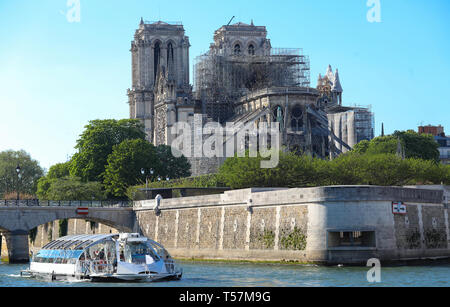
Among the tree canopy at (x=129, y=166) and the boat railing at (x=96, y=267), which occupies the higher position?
the tree canopy at (x=129, y=166)

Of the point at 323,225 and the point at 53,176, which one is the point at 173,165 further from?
the point at 323,225

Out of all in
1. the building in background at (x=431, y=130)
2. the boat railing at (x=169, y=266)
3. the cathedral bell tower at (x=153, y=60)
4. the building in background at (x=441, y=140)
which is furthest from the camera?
the building in background at (x=431, y=130)

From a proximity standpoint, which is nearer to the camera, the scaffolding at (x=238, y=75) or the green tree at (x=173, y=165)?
the green tree at (x=173, y=165)

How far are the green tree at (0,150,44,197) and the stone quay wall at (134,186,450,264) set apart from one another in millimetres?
61698

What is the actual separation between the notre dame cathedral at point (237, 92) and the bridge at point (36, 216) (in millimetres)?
28281

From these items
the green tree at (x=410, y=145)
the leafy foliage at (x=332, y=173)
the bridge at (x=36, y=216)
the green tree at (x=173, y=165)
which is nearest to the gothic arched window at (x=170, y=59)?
the green tree at (x=173, y=165)

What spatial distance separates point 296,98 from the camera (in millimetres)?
106375

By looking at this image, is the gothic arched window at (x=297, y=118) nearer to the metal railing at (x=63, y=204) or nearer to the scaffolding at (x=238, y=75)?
the scaffolding at (x=238, y=75)

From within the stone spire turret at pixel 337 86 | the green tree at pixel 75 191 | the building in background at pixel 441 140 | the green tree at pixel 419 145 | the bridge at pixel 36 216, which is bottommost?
the bridge at pixel 36 216

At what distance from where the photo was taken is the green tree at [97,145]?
287ft

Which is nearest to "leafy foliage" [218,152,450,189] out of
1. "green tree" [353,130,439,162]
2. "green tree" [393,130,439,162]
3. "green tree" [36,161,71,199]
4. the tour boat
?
"green tree" [353,130,439,162]
